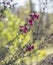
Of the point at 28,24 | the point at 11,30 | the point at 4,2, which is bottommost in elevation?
the point at 11,30

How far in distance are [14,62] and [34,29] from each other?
729 mm

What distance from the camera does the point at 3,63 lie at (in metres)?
3.69

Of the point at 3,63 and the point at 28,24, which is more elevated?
the point at 28,24

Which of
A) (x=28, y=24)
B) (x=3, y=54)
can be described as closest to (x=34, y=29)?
(x=28, y=24)

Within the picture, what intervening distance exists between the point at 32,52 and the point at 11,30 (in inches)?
84.9

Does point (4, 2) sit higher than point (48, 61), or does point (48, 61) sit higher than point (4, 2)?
point (4, 2)

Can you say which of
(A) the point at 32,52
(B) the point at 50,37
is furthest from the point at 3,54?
(B) the point at 50,37

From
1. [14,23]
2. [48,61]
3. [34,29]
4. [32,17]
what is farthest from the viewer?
[14,23]

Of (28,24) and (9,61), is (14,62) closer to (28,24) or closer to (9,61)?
(9,61)

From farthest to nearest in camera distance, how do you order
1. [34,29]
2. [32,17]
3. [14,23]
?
[14,23] < [34,29] < [32,17]

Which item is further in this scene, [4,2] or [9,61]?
[4,2]

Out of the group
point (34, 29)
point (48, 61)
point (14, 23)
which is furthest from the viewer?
Result: point (14, 23)

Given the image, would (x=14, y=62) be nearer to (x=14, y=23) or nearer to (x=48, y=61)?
(x=48, y=61)

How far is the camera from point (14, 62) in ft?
11.8
